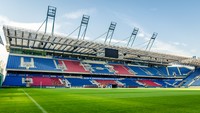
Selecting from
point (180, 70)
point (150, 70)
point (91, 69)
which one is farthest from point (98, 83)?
point (180, 70)

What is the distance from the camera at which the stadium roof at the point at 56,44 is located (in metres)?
37.9

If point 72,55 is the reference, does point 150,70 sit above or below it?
below

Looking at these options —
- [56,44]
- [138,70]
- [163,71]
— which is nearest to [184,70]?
[163,71]

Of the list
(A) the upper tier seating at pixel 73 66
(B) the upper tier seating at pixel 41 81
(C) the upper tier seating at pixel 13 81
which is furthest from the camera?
(A) the upper tier seating at pixel 73 66

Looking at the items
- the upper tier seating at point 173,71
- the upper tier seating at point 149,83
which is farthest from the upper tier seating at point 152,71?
the upper tier seating at point 173,71

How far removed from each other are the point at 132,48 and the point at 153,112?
4460cm

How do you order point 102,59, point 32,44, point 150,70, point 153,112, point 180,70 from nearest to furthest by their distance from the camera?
point 153,112
point 32,44
point 102,59
point 150,70
point 180,70

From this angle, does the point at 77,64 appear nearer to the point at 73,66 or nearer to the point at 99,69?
the point at 73,66

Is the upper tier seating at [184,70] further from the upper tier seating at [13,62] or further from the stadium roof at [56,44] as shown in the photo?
the upper tier seating at [13,62]

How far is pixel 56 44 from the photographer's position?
45.8 meters

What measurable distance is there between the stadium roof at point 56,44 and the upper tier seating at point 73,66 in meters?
2.76

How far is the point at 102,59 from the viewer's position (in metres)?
61.0

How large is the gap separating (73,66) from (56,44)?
8.56 meters

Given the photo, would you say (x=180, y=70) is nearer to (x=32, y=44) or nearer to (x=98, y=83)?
(x=98, y=83)
